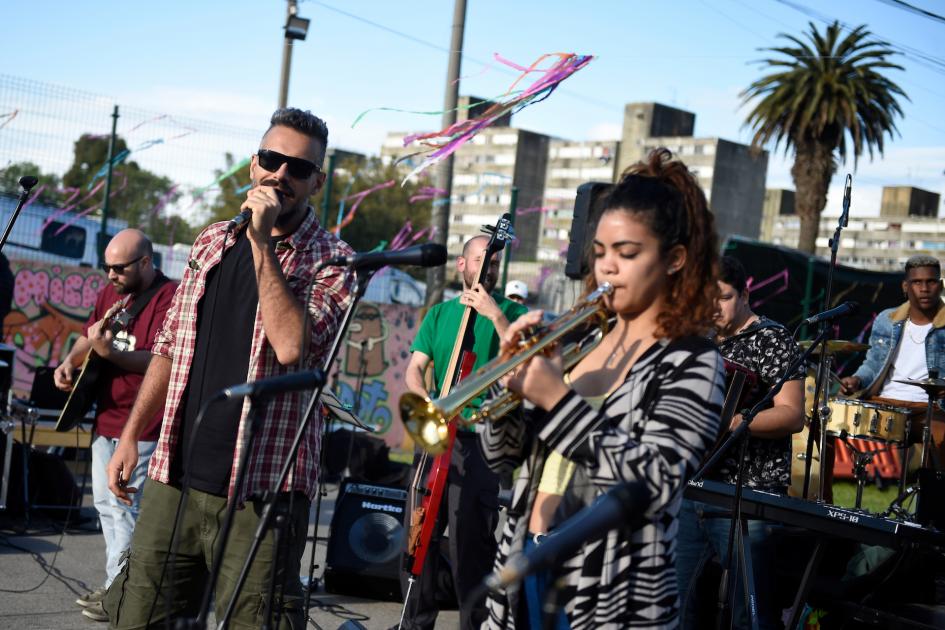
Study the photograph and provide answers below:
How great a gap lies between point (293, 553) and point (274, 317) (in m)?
0.82

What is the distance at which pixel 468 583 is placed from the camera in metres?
5.19

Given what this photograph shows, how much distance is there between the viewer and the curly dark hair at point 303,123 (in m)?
3.46

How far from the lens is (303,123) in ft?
11.4

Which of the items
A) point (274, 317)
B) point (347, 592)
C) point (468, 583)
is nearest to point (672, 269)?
point (274, 317)

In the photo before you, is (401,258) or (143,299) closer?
(401,258)

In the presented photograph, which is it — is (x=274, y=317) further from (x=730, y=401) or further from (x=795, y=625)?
(x=795, y=625)

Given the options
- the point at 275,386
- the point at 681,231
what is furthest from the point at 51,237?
the point at 681,231

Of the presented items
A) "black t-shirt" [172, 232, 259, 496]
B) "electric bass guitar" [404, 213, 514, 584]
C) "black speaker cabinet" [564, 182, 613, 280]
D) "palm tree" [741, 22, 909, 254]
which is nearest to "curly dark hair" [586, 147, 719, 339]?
"black speaker cabinet" [564, 182, 613, 280]

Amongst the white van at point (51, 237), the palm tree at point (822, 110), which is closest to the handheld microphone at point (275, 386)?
the white van at point (51, 237)

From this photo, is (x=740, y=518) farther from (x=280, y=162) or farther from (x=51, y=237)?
(x=51, y=237)

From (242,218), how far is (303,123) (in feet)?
1.52

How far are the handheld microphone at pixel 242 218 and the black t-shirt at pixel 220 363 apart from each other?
71 millimetres

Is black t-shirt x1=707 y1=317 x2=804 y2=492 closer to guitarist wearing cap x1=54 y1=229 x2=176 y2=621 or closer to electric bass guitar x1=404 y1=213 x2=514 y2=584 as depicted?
electric bass guitar x1=404 y1=213 x2=514 y2=584

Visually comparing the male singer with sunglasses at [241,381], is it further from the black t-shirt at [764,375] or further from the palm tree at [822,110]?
the palm tree at [822,110]
